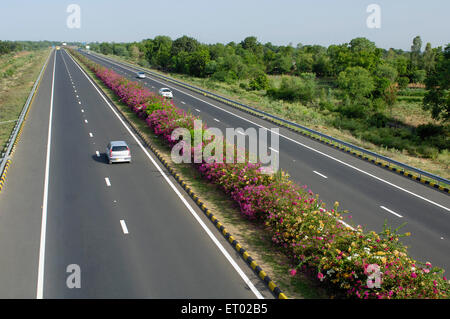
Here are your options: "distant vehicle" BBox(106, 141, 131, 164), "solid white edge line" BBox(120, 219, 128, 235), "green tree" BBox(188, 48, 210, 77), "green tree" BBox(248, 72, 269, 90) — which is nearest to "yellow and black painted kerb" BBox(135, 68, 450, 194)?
"distant vehicle" BBox(106, 141, 131, 164)

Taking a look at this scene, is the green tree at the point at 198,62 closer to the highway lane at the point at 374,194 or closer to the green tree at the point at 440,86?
the green tree at the point at 440,86

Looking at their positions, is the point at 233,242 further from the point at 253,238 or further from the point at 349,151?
the point at 349,151

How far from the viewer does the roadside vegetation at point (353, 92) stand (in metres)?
39.0

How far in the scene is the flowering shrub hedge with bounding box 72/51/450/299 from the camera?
9289 mm

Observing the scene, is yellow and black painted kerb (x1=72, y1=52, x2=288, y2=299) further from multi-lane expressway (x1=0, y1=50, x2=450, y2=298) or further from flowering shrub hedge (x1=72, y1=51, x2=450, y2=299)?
flowering shrub hedge (x1=72, y1=51, x2=450, y2=299)

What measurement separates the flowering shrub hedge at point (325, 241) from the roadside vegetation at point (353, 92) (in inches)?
530

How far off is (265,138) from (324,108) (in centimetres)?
3455

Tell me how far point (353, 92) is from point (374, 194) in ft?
178

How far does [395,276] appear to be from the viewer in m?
9.31

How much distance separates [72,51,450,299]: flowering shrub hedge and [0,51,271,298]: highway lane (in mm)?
1841

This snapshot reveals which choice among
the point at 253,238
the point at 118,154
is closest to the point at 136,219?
the point at 253,238

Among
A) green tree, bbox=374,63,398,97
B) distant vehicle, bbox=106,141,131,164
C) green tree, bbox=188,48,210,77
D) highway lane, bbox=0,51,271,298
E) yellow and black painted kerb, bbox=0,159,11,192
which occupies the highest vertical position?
green tree, bbox=188,48,210,77

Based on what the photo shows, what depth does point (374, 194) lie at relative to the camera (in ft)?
61.0

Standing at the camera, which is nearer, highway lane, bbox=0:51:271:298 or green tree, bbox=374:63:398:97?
highway lane, bbox=0:51:271:298
